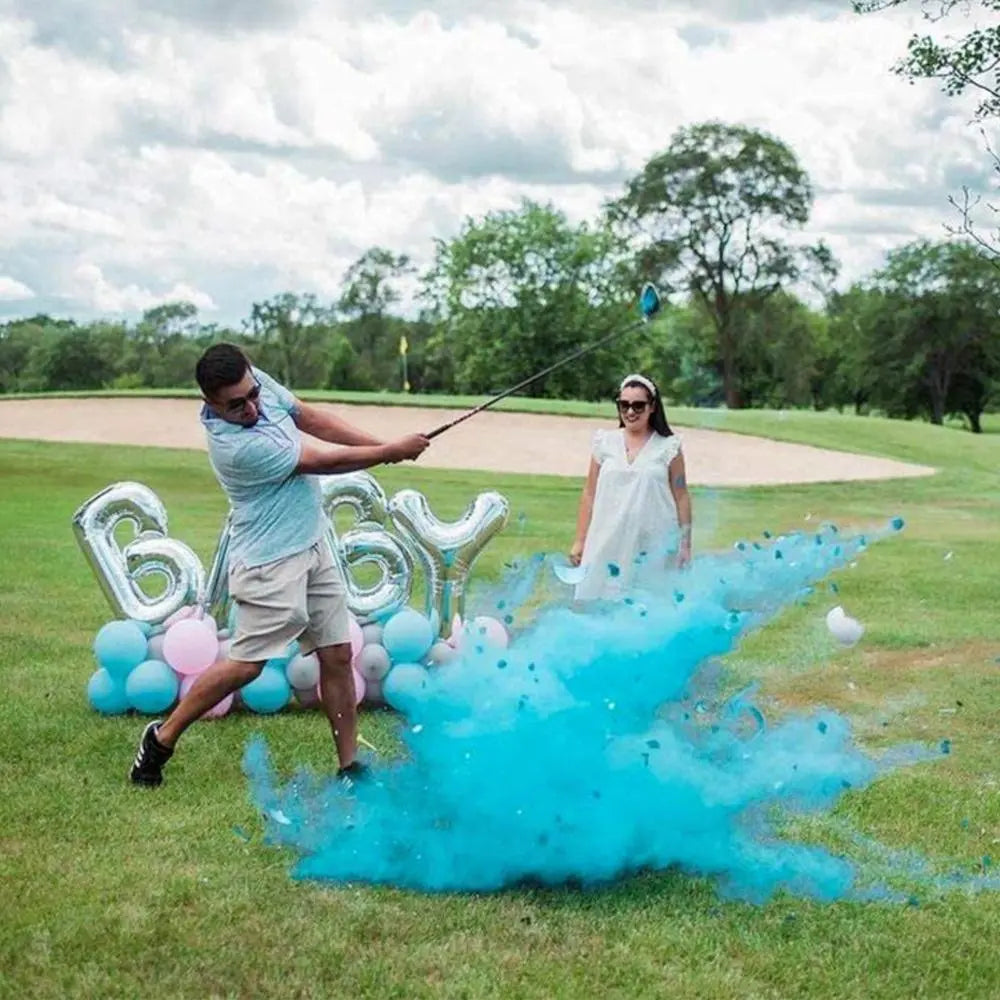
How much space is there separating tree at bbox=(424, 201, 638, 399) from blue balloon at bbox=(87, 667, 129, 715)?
1842 inches

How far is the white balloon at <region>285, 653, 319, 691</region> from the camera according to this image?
6586 mm

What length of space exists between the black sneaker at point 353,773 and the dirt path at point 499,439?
15.9m

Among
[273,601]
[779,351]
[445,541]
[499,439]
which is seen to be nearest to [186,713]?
[273,601]

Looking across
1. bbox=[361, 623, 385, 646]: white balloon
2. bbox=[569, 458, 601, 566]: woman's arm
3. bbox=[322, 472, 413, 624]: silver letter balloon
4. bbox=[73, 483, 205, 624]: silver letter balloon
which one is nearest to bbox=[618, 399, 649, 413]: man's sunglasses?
bbox=[569, 458, 601, 566]: woman's arm

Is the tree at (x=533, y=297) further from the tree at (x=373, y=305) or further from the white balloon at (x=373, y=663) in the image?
the white balloon at (x=373, y=663)

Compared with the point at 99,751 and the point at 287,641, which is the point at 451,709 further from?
the point at 99,751

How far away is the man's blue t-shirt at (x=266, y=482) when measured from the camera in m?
5.09

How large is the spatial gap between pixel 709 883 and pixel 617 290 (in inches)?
2033

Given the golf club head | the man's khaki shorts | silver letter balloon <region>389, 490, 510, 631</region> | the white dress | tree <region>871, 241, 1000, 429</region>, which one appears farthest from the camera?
tree <region>871, 241, 1000, 429</region>

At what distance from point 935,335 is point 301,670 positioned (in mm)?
55862

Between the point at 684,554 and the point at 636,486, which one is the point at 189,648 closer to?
the point at 636,486

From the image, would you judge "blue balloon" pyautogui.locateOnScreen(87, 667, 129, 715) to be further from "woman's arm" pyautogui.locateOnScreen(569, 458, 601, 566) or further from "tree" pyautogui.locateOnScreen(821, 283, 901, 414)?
"tree" pyautogui.locateOnScreen(821, 283, 901, 414)

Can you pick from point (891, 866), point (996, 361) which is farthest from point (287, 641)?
point (996, 361)

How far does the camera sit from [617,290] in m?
55.1
